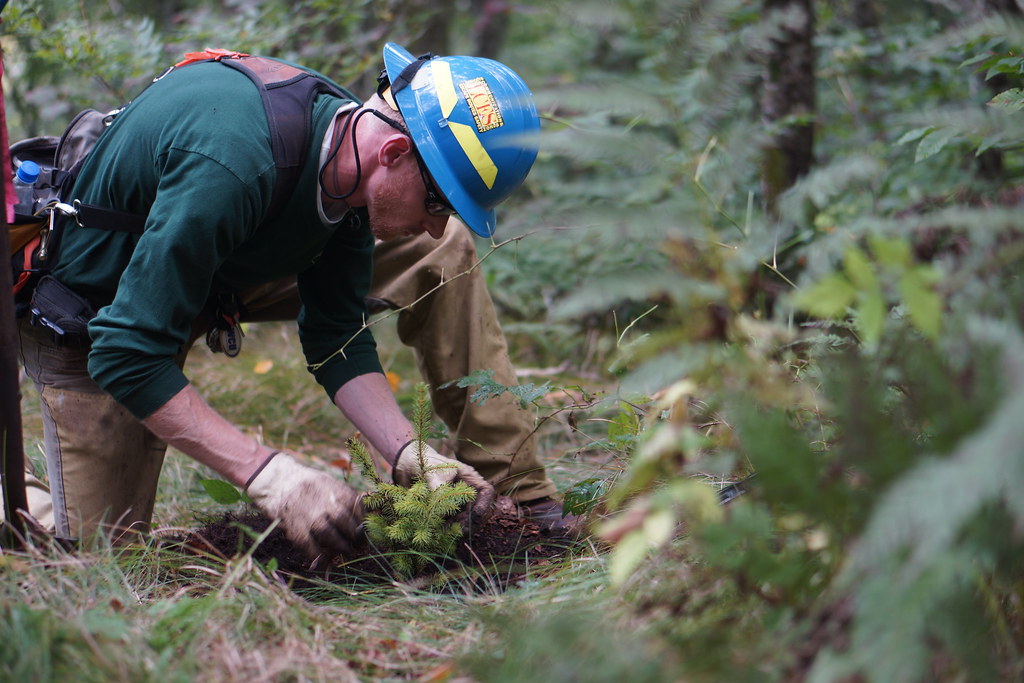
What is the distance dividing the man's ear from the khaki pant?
63cm

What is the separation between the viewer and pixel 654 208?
5.01 feet

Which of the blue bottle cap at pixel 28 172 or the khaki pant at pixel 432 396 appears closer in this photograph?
the blue bottle cap at pixel 28 172

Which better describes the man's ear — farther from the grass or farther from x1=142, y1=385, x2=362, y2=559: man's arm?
the grass

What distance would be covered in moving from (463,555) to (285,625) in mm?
823

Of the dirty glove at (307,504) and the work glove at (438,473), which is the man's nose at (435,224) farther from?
the dirty glove at (307,504)

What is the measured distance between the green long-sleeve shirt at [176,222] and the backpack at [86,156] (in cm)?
4

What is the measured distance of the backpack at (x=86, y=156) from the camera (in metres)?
2.58

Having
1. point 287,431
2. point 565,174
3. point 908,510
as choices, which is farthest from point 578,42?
point 908,510

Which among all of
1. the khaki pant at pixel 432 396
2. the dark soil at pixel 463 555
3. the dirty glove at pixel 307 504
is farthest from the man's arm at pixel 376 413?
the dirty glove at pixel 307 504

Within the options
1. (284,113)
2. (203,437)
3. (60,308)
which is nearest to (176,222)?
(284,113)

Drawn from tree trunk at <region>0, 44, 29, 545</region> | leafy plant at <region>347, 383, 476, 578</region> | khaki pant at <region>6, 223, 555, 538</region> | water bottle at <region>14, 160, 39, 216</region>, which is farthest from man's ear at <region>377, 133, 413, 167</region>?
water bottle at <region>14, 160, 39, 216</region>

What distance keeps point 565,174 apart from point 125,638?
7.88 m

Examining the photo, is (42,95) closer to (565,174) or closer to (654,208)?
(654,208)

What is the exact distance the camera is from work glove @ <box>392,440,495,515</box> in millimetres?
2615
